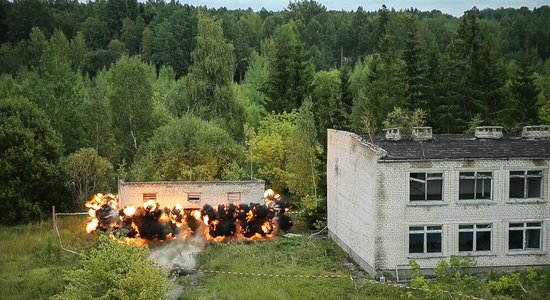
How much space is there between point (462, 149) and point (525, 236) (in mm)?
4640

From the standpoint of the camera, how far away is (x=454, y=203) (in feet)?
99.1

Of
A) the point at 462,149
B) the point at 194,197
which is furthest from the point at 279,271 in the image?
the point at 194,197

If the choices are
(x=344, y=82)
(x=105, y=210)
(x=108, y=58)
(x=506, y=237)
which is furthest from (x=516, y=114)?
(x=108, y=58)

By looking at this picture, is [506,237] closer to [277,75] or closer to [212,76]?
[212,76]

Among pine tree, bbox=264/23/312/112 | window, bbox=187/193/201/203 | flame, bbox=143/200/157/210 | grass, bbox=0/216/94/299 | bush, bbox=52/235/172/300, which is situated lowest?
grass, bbox=0/216/94/299

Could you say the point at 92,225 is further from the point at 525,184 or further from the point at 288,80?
the point at 288,80

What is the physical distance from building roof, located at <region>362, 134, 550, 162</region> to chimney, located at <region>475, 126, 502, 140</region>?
0.55m

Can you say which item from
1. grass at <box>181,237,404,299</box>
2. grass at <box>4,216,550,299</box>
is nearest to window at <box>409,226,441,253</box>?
grass at <box>4,216,550,299</box>

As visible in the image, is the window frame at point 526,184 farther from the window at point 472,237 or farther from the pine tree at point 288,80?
the pine tree at point 288,80

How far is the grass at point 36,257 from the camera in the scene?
29156 mm

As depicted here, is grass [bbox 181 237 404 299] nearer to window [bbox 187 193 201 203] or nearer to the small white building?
the small white building

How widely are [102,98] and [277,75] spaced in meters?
18.1

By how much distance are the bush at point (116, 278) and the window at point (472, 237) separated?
47.2 ft

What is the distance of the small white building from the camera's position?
38312 mm
